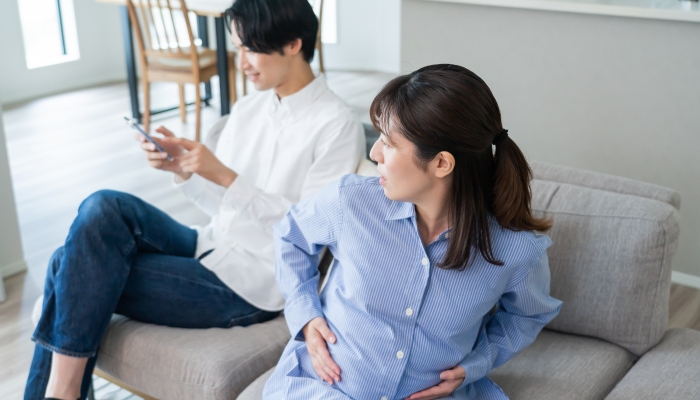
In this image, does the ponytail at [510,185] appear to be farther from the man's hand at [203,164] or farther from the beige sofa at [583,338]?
the man's hand at [203,164]

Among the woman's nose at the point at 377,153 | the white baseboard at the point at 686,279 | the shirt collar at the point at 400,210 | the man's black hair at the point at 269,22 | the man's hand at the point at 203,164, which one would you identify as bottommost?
the white baseboard at the point at 686,279

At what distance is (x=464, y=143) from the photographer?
115 centimetres

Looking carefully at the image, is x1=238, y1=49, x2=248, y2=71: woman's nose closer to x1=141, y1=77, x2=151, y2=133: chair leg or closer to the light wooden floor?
the light wooden floor

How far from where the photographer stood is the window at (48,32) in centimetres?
510

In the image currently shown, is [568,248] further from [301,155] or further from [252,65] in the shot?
[252,65]

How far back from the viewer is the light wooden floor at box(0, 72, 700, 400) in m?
2.36

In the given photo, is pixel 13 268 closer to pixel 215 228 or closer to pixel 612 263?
pixel 215 228

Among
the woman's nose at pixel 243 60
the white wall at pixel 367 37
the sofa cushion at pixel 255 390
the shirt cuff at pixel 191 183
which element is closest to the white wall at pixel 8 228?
the shirt cuff at pixel 191 183

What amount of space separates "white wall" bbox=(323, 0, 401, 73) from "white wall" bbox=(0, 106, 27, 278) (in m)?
3.67

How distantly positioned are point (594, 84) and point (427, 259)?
1.68m

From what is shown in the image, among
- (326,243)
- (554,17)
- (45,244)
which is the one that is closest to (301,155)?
(326,243)

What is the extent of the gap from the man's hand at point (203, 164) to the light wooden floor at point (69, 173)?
0.76m

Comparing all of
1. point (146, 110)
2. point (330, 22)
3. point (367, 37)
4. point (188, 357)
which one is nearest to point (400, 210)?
point (188, 357)

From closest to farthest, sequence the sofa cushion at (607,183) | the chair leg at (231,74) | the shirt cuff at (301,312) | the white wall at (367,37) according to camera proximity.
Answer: the shirt cuff at (301,312), the sofa cushion at (607,183), the chair leg at (231,74), the white wall at (367,37)
